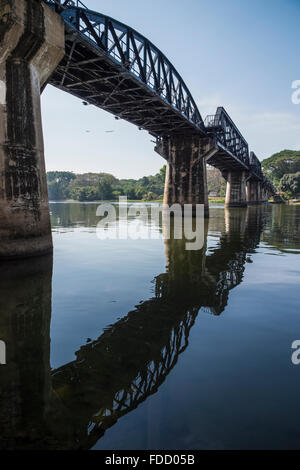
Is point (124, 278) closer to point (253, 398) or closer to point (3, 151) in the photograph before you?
point (253, 398)

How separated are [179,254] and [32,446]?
11.0 meters

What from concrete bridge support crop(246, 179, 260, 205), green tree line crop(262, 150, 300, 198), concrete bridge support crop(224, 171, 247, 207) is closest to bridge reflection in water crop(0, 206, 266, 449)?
concrete bridge support crop(224, 171, 247, 207)

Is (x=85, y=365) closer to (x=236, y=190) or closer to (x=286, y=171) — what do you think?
(x=236, y=190)

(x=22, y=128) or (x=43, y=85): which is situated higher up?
(x=43, y=85)

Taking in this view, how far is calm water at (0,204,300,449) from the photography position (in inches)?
113

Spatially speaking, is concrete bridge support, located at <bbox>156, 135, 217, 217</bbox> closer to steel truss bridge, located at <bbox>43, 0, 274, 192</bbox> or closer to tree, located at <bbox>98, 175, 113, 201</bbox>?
steel truss bridge, located at <bbox>43, 0, 274, 192</bbox>

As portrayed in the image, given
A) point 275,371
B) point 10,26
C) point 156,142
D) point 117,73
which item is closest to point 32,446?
point 275,371

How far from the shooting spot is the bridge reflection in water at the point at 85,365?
114 inches

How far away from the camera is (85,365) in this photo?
4098 mm

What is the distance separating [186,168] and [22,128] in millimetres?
31354

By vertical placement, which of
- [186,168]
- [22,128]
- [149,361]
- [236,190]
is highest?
[186,168]

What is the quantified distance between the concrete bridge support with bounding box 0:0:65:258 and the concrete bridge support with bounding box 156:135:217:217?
2941 centimetres

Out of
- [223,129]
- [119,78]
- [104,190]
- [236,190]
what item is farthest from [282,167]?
[119,78]

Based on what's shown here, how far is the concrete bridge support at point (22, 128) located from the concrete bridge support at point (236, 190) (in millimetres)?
63590
